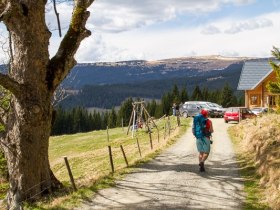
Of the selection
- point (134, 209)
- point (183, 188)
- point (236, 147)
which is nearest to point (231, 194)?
point (183, 188)

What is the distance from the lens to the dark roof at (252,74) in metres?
58.6

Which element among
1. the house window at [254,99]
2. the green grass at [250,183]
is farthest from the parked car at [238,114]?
the green grass at [250,183]

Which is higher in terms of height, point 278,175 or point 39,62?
point 39,62

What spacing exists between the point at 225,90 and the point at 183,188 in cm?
9075

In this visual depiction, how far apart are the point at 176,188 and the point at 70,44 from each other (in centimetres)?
503

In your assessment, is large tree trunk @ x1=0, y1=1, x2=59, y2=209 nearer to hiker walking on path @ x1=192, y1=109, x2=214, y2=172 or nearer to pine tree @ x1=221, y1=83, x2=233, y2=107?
hiker walking on path @ x1=192, y1=109, x2=214, y2=172

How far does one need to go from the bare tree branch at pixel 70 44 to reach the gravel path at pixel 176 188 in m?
3.51

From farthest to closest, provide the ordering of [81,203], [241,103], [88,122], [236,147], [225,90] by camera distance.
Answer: [88,122] < [241,103] < [225,90] < [236,147] < [81,203]

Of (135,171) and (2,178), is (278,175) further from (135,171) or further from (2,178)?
(2,178)

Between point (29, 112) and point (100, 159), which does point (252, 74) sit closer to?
point (100, 159)

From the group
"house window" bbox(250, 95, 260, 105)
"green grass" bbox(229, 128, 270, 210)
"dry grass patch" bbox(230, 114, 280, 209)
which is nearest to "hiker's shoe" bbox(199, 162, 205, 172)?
"green grass" bbox(229, 128, 270, 210)

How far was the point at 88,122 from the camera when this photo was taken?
13512 centimetres

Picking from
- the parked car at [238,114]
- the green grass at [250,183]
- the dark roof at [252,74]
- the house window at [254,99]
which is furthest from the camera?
the house window at [254,99]

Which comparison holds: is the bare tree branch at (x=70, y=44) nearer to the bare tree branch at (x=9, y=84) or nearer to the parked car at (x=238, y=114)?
the bare tree branch at (x=9, y=84)
